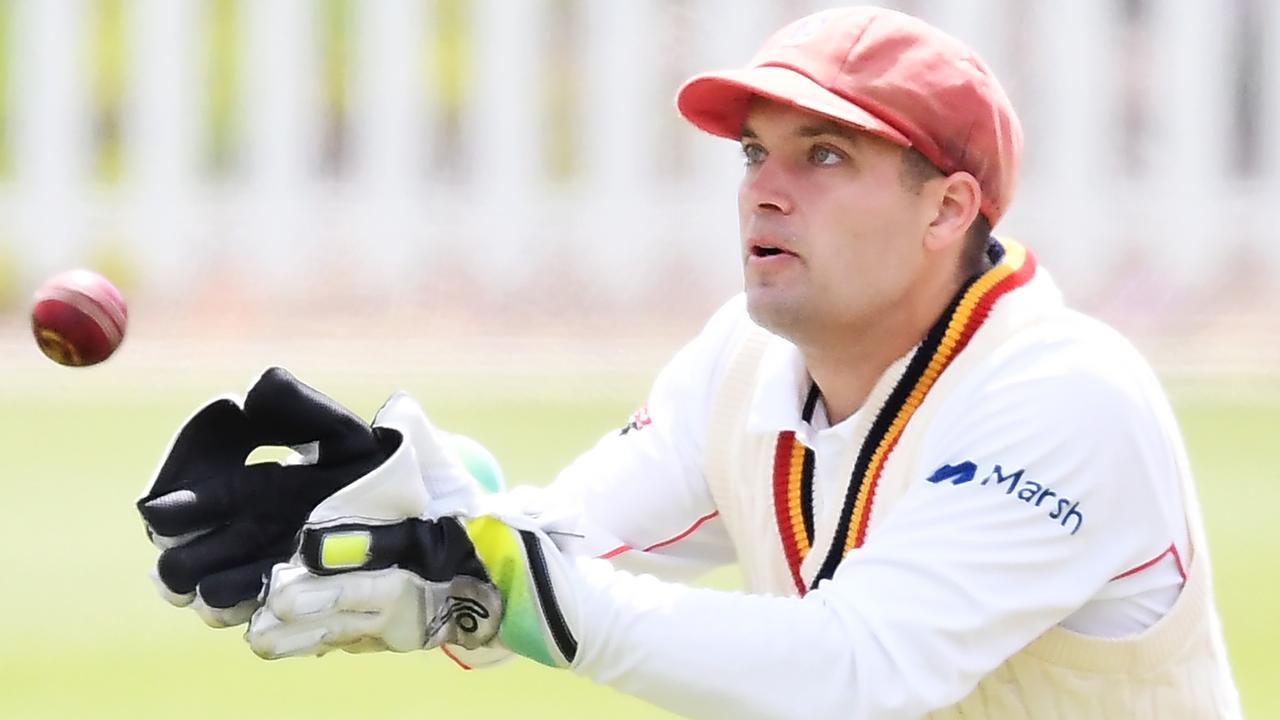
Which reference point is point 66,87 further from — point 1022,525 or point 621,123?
point 1022,525

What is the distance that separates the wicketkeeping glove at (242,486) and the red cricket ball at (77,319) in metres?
0.56

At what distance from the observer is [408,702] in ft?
17.7

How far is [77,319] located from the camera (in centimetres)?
321

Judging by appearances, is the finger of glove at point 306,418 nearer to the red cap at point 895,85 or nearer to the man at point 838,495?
the man at point 838,495

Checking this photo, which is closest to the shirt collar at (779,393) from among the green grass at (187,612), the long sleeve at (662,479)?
the long sleeve at (662,479)

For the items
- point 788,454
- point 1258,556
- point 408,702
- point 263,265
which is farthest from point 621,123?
point 788,454

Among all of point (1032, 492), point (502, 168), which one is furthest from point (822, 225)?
point (502, 168)

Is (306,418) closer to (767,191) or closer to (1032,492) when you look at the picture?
(767,191)

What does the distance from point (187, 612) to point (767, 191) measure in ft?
12.9

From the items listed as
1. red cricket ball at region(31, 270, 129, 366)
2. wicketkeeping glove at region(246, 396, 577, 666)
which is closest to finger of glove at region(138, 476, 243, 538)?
wicketkeeping glove at region(246, 396, 577, 666)

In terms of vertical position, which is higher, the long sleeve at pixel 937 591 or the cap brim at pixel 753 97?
the cap brim at pixel 753 97

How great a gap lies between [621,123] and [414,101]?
3.90 feet

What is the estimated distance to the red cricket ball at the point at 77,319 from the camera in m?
3.22

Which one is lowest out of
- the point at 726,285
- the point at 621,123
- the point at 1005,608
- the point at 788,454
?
the point at 1005,608
